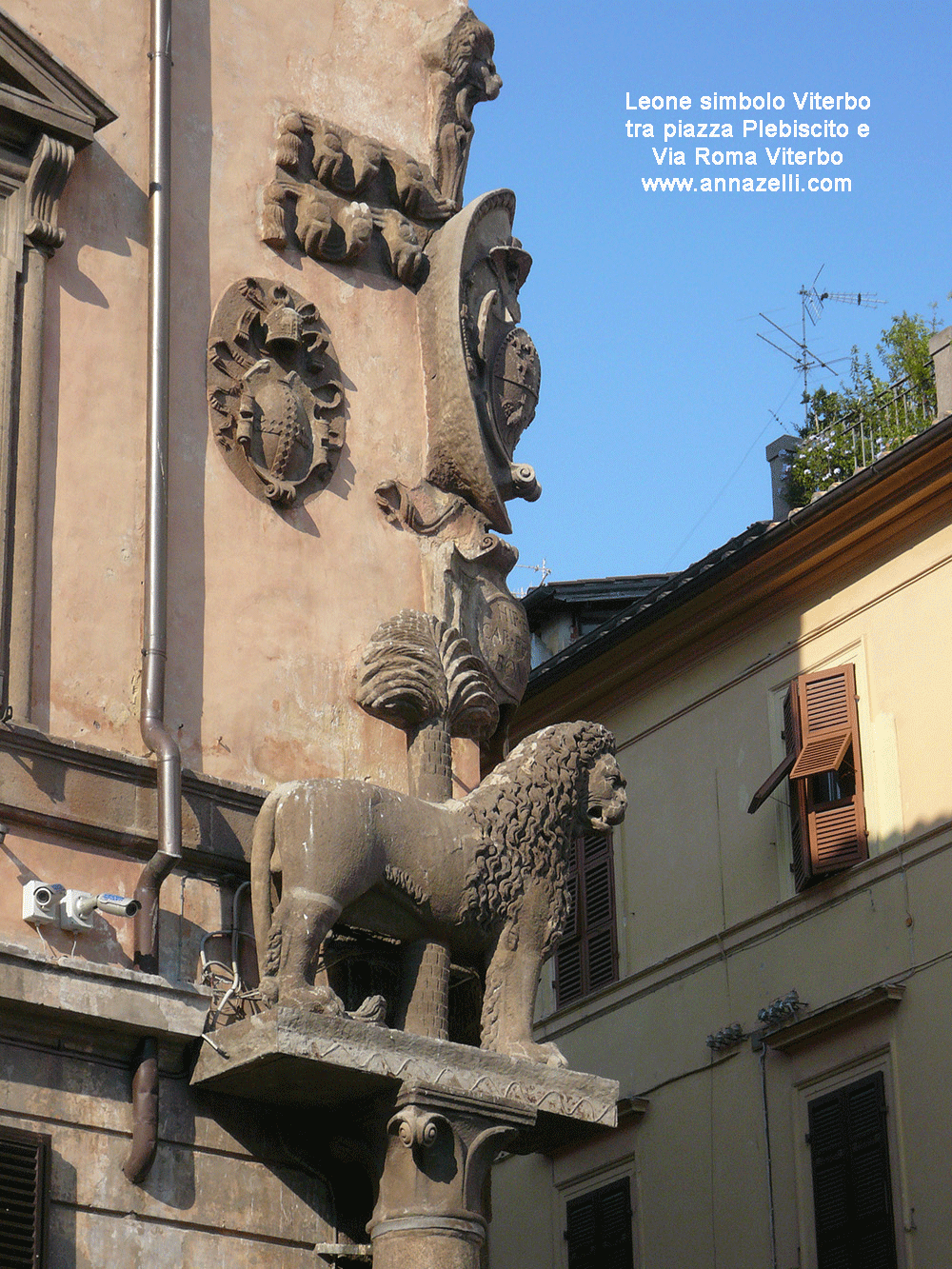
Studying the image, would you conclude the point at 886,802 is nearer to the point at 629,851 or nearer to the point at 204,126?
the point at 629,851

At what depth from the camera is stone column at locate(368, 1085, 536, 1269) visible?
9.30 m

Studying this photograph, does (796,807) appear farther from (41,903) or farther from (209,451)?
(41,903)

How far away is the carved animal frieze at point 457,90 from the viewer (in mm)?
12062

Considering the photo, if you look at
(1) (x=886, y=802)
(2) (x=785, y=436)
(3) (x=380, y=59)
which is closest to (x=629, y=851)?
(1) (x=886, y=802)

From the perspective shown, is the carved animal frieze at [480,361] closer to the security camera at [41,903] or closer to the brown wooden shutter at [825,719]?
the security camera at [41,903]

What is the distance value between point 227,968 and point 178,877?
0.41 metres

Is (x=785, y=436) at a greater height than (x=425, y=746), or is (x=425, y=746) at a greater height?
(x=785, y=436)

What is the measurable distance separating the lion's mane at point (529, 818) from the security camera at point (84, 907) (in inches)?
57.7

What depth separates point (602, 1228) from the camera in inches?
754

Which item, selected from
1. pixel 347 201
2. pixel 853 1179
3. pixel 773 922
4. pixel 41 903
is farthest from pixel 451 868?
pixel 773 922

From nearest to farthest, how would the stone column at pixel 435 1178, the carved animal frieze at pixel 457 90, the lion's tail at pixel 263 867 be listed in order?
the stone column at pixel 435 1178 < the lion's tail at pixel 263 867 < the carved animal frieze at pixel 457 90

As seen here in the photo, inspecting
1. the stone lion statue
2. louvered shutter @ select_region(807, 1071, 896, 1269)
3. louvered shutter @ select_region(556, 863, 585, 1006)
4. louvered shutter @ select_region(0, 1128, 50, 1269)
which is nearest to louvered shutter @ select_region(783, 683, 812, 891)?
louvered shutter @ select_region(807, 1071, 896, 1269)

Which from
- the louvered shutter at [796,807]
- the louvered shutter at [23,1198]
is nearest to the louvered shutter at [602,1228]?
the louvered shutter at [796,807]

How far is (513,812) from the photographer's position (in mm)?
10164
